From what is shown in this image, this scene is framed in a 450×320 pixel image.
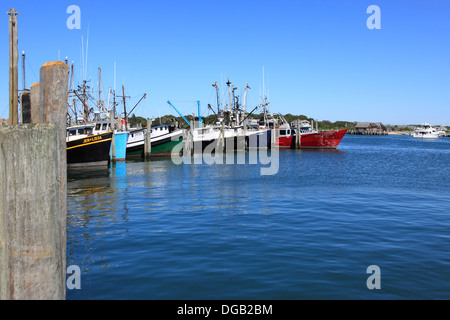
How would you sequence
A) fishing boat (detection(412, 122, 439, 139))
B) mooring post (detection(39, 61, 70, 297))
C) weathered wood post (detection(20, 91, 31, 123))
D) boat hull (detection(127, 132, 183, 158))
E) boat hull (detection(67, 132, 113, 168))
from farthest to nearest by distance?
fishing boat (detection(412, 122, 439, 139))
boat hull (detection(127, 132, 183, 158))
boat hull (detection(67, 132, 113, 168))
weathered wood post (detection(20, 91, 31, 123))
mooring post (detection(39, 61, 70, 297))

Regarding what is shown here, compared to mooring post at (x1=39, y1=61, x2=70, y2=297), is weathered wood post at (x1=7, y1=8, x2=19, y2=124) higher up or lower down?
higher up

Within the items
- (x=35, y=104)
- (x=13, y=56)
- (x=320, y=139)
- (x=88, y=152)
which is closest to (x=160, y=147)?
(x=88, y=152)

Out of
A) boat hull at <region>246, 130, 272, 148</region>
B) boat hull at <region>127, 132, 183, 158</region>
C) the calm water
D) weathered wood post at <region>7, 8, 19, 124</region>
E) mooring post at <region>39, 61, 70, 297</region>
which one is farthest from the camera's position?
boat hull at <region>246, 130, 272, 148</region>

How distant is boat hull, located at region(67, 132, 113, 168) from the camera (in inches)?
1241

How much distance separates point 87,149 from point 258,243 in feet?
82.9

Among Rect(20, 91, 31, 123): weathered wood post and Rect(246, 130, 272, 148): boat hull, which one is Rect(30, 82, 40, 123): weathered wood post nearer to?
Rect(20, 91, 31, 123): weathered wood post

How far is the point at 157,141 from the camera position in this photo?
43.4 m

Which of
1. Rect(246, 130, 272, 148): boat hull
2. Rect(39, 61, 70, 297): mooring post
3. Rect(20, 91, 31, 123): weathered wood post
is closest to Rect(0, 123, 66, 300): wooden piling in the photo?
Rect(39, 61, 70, 297): mooring post

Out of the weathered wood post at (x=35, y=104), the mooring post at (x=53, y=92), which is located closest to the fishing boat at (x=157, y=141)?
the weathered wood post at (x=35, y=104)

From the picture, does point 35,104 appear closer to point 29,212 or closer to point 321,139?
point 29,212

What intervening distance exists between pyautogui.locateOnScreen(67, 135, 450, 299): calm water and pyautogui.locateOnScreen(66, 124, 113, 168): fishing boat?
14.4 metres

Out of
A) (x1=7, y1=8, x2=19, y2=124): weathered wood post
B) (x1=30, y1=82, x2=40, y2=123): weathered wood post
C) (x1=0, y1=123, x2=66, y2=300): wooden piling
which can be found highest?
(x1=7, y1=8, x2=19, y2=124): weathered wood post

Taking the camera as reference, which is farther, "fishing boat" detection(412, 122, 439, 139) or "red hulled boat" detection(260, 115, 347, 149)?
"fishing boat" detection(412, 122, 439, 139)

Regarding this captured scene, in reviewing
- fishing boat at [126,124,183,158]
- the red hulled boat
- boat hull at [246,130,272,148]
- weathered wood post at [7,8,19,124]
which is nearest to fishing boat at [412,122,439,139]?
the red hulled boat
